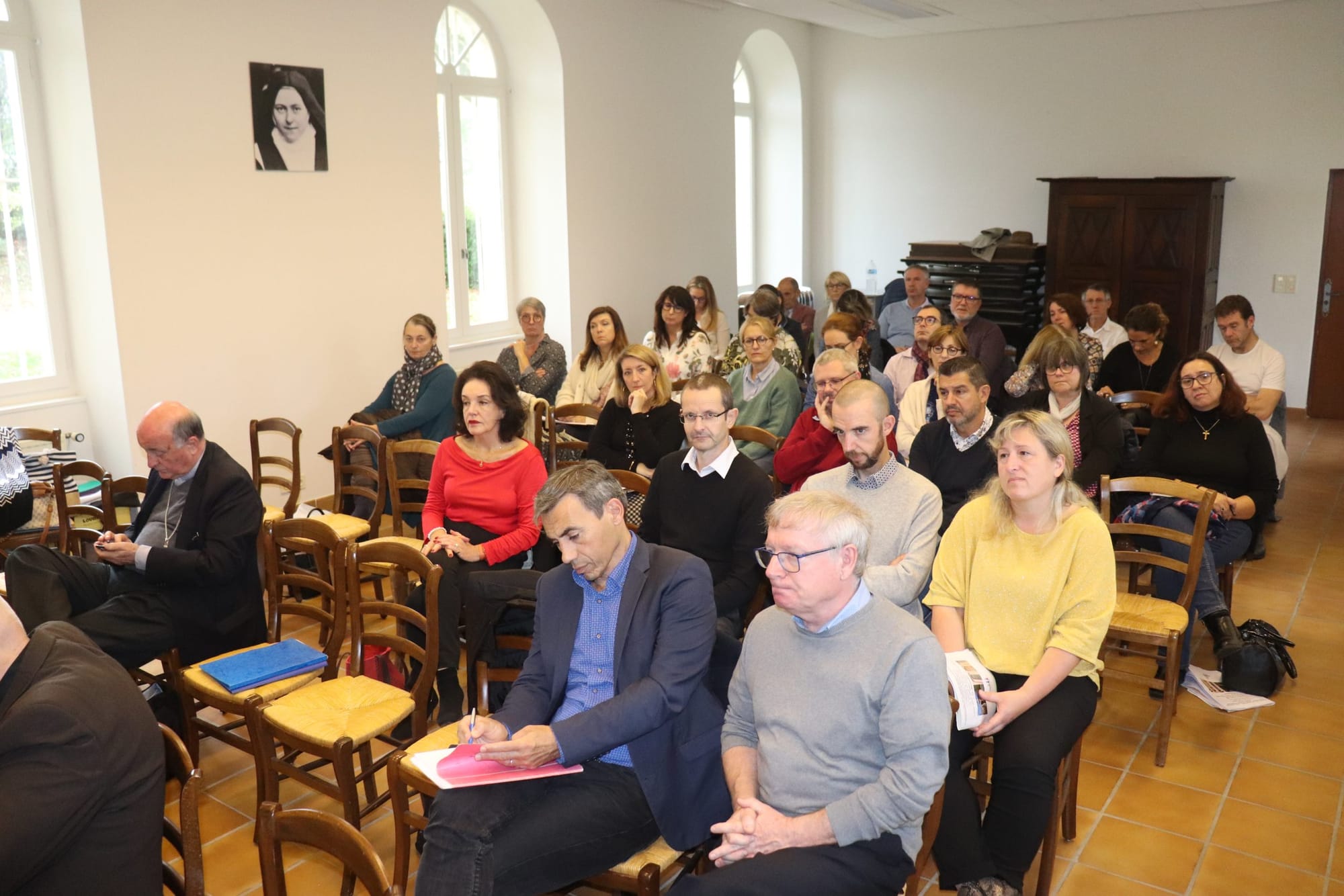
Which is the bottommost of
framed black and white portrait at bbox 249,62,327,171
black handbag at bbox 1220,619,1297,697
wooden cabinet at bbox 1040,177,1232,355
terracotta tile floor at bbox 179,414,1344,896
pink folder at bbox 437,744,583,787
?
terracotta tile floor at bbox 179,414,1344,896

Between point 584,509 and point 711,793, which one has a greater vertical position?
point 584,509

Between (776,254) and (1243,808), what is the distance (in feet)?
28.3

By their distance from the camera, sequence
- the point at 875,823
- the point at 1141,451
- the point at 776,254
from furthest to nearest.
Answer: the point at 776,254
the point at 1141,451
the point at 875,823

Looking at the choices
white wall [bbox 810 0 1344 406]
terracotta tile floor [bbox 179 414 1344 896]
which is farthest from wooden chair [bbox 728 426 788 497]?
white wall [bbox 810 0 1344 406]

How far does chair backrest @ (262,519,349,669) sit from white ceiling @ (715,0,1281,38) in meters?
6.34

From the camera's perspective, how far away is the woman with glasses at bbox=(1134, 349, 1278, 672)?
4.27 metres

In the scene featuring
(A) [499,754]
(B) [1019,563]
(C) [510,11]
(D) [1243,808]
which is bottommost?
(D) [1243,808]

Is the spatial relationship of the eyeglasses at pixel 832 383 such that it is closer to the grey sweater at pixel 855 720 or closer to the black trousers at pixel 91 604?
the grey sweater at pixel 855 720

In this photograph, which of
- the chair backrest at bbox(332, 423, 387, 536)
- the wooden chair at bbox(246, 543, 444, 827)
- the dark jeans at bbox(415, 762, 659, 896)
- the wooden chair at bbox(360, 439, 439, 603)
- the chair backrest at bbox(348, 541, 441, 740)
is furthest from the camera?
the chair backrest at bbox(332, 423, 387, 536)

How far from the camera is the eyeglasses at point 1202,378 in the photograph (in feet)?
14.6

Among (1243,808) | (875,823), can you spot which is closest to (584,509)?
(875,823)

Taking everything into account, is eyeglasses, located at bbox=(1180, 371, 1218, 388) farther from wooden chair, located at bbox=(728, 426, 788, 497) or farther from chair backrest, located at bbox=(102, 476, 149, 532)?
chair backrest, located at bbox=(102, 476, 149, 532)

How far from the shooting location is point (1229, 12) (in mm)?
9000

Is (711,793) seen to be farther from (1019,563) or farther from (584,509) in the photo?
(1019,563)
